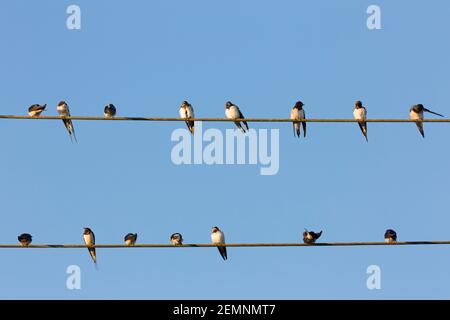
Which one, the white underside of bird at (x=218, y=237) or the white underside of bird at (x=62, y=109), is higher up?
the white underside of bird at (x=62, y=109)

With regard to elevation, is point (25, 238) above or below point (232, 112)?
below

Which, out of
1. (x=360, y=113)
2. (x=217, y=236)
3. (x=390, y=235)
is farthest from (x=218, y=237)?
(x=360, y=113)

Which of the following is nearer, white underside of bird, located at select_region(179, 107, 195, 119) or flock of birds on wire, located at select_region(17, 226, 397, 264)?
flock of birds on wire, located at select_region(17, 226, 397, 264)

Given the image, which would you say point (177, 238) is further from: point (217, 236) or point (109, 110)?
point (109, 110)

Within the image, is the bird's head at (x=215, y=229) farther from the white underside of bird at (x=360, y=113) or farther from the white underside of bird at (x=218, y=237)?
the white underside of bird at (x=360, y=113)

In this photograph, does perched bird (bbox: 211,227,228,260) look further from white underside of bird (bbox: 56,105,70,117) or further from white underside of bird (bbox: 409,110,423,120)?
white underside of bird (bbox: 409,110,423,120)

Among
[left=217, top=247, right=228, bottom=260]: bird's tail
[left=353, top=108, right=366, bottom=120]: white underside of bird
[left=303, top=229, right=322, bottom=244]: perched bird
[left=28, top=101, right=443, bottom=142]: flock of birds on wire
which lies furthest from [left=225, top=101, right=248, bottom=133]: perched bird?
[left=217, top=247, right=228, bottom=260]: bird's tail

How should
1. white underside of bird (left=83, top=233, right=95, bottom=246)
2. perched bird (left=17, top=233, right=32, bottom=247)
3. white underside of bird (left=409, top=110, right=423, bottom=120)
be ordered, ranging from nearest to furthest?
perched bird (left=17, top=233, right=32, bottom=247) → white underside of bird (left=83, top=233, right=95, bottom=246) → white underside of bird (left=409, top=110, right=423, bottom=120)

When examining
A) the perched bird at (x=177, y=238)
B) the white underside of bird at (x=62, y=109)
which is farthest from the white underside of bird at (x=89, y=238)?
the white underside of bird at (x=62, y=109)

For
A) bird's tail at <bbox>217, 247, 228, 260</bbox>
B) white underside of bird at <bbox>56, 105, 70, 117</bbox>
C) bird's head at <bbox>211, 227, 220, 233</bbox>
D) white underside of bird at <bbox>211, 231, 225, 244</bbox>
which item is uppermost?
white underside of bird at <bbox>56, 105, 70, 117</bbox>

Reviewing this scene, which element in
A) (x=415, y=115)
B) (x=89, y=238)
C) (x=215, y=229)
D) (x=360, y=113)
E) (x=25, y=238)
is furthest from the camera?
(x=415, y=115)

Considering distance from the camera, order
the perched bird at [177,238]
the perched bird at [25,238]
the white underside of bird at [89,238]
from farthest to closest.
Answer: the white underside of bird at [89,238] < the perched bird at [177,238] < the perched bird at [25,238]
